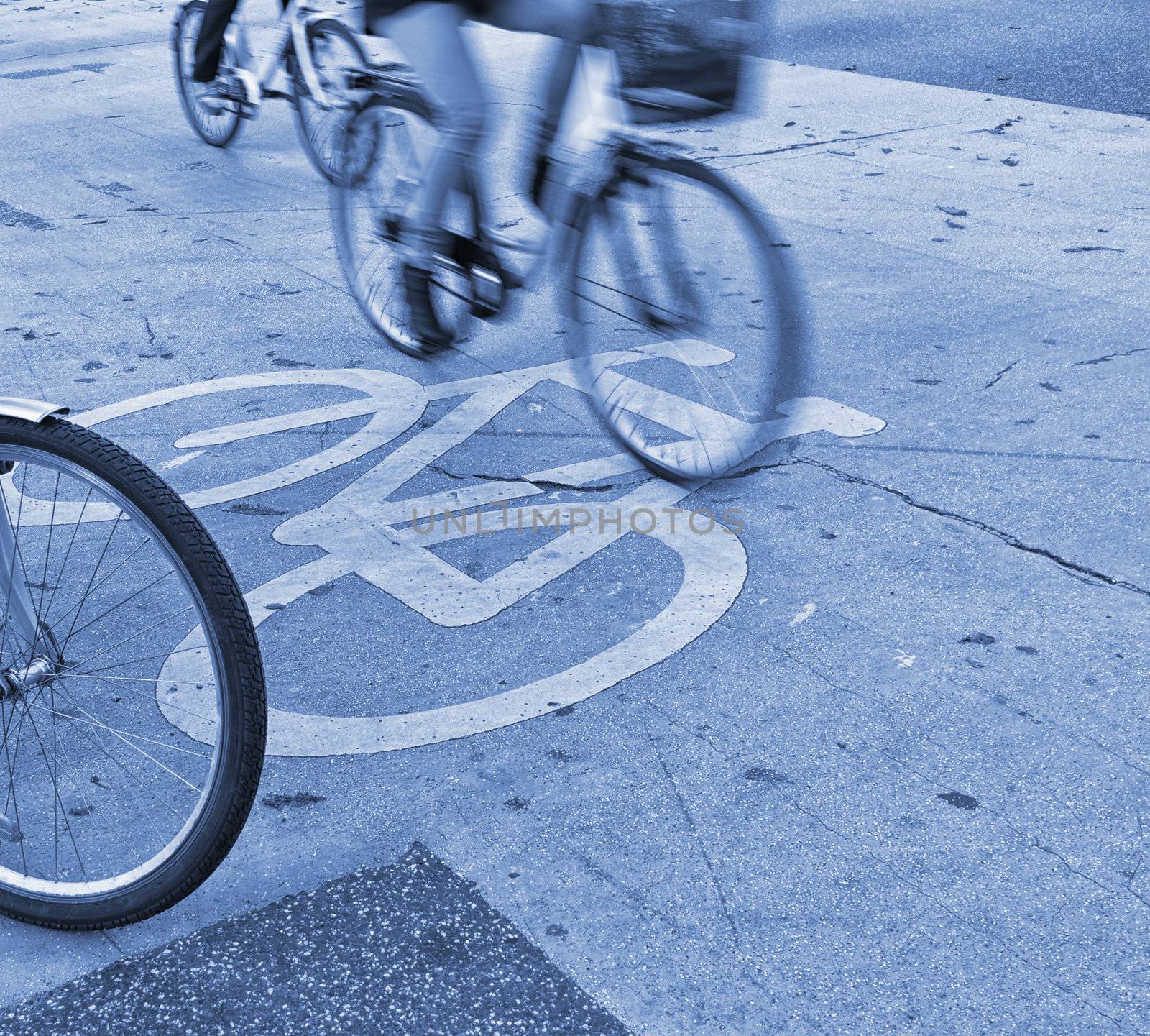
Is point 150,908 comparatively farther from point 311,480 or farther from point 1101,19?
point 1101,19

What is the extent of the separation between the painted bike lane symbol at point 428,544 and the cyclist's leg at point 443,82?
2.42 feet

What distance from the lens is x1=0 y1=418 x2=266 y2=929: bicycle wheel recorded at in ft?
6.86

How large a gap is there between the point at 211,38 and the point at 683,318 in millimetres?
4534

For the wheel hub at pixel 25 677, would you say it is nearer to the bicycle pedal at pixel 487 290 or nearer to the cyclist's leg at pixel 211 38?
the bicycle pedal at pixel 487 290

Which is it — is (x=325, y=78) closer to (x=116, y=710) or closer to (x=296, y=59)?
(x=296, y=59)

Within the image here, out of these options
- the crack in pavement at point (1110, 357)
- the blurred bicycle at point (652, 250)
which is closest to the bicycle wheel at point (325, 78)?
the blurred bicycle at point (652, 250)

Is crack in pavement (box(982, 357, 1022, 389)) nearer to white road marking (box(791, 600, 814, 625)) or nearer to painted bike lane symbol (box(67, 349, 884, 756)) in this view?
painted bike lane symbol (box(67, 349, 884, 756))

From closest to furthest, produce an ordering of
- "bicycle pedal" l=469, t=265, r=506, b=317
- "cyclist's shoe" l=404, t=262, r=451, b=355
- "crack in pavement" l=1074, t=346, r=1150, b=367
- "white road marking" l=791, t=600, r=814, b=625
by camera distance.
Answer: "white road marking" l=791, t=600, r=814, b=625, "bicycle pedal" l=469, t=265, r=506, b=317, "cyclist's shoe" l=404, t=262, r=451, b=355, "crack in pavement" l=1074, t=346, r=1150, b=367

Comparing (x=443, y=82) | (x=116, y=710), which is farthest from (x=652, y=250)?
(x=116, y=710)

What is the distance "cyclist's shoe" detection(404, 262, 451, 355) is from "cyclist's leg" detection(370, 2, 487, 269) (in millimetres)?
267

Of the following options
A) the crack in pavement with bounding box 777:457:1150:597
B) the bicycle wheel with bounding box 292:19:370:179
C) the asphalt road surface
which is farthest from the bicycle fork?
the asphalt road surface

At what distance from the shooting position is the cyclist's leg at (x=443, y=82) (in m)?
3.63

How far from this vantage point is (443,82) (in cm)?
366

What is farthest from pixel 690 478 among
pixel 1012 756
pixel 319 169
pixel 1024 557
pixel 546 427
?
pixel 319 169
